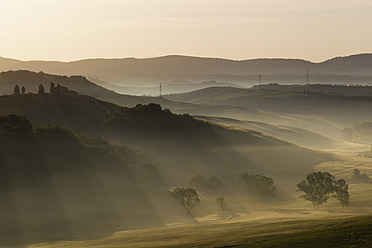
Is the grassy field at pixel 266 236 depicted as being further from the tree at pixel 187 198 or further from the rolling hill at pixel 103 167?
the tree at pixel 187 198

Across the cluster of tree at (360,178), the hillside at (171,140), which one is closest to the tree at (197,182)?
the hillside at (171,140)

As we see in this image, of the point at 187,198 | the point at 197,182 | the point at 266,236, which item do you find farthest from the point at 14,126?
the point at 266,236

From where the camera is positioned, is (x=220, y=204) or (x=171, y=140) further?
(x=171, y=140)

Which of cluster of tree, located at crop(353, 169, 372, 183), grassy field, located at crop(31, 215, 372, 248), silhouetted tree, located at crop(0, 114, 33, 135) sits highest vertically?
silhouetted tree, located at crop(0, 114, 33, 135)

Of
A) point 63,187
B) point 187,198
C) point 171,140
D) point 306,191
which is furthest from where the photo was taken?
point 171,140

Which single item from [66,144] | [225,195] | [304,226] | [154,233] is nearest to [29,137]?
[66,144]

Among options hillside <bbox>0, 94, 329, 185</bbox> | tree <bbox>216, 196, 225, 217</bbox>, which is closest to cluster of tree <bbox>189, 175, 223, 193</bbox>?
tree <bbox>216, 196, 225, 217</bbox>

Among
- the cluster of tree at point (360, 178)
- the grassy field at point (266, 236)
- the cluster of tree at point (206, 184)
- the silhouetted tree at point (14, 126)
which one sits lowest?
the cluster of tree at point (360, 178)

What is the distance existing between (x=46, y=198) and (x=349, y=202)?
5894cm

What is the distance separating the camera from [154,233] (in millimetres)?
69438

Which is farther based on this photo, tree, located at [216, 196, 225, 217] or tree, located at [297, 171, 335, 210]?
tree, located at [297, 171, 335, 210]

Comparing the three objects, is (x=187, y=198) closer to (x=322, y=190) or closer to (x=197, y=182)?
(x=322, y=190)

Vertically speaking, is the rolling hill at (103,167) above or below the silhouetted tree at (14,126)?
below

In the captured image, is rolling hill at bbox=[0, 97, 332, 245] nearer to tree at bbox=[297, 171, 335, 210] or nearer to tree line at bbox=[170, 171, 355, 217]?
tree line at bbox=[170, 171, 355, 217]
